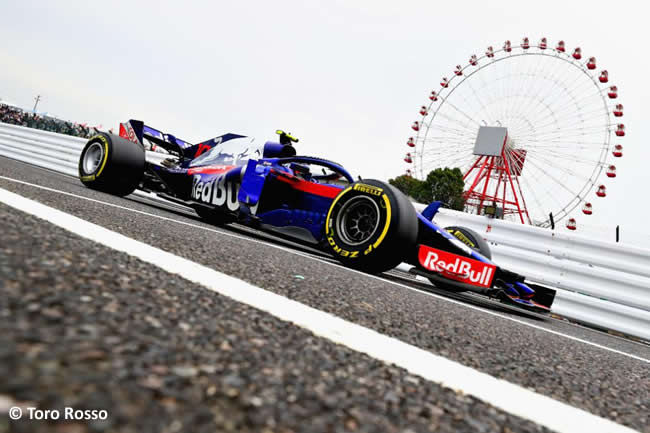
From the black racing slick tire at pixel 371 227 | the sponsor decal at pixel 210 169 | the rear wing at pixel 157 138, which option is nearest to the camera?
the black racing slick tire at pixel 371 227

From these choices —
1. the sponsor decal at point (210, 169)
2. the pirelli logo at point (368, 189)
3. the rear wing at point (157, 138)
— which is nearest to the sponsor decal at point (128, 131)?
the rear wing at point (157, 138)

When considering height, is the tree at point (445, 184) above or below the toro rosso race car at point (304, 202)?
above

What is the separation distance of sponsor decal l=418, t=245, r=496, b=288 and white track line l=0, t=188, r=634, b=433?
2.34m

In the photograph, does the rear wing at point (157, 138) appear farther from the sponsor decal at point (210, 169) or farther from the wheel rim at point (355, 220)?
the wheel rim at point (355, 220)

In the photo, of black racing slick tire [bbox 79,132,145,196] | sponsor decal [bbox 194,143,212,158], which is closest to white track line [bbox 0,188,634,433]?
black racing slick tire [bbox 79,132,145,196]

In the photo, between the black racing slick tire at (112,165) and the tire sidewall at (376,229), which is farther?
the black racing slick tire at (112,165)

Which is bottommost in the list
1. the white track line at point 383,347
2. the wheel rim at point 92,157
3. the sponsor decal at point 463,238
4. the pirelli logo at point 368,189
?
the white track line at point 383,347

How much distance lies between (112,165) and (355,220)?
294cm

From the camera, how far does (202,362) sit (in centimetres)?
80

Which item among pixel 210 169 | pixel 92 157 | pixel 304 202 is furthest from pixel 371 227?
pixel 92 157

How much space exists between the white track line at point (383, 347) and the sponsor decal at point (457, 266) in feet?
7.69

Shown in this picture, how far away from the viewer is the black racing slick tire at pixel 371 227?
3.39 m

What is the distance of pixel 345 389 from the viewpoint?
0.86 m

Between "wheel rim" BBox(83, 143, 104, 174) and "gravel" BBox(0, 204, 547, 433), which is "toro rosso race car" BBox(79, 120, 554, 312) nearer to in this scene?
"wheel rim" BBox(83, 143, 104, 174)
